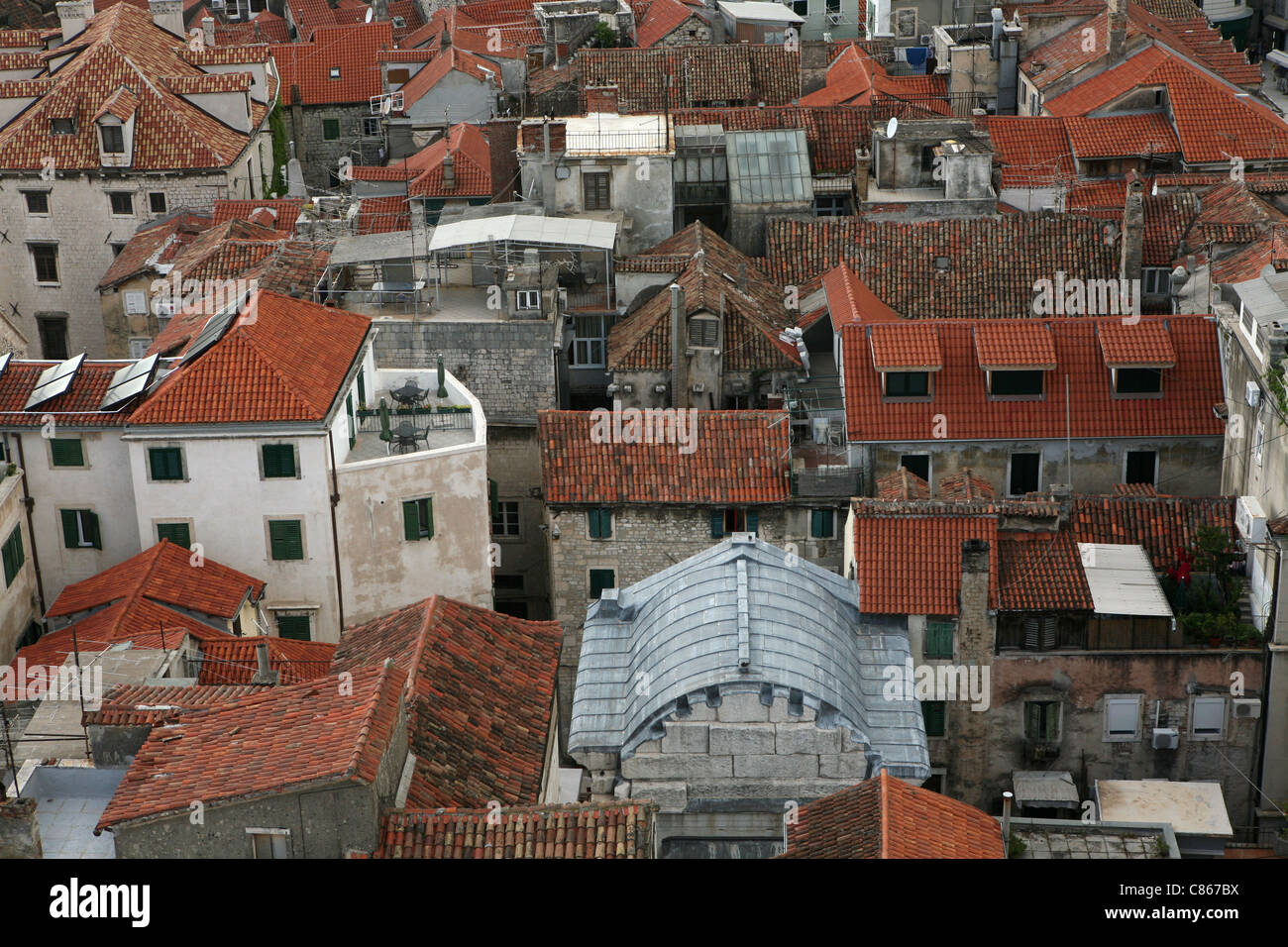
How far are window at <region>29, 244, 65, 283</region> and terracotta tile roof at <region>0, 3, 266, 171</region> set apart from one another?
310cm

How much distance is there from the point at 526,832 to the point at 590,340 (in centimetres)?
2868

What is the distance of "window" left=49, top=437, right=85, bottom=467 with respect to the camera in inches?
1681

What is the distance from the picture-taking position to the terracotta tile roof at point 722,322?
51.2 m

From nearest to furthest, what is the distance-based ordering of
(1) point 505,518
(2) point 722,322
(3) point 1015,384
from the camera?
(3) point 1015,384
(1) point 505,518
(2) point 722,322

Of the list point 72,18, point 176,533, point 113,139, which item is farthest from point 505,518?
point 72,18

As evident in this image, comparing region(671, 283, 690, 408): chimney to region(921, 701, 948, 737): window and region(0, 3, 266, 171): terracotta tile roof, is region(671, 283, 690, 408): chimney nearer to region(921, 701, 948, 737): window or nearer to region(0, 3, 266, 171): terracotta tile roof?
region(921, 701, 948, 737): window

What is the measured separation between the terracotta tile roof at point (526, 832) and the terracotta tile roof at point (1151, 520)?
58.1 feet

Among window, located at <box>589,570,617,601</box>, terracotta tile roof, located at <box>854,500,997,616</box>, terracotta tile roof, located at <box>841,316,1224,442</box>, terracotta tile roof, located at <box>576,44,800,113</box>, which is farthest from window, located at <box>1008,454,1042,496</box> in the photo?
terracotta tile roof, located at <box>576,44,800,113</box>

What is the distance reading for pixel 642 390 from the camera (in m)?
51.7

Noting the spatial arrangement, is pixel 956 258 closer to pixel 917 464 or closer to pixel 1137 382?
pixel 1137 382

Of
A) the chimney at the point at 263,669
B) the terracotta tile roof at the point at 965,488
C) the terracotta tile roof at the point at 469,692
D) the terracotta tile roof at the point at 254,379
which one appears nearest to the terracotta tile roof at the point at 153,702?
the chimney at the point at 263,669

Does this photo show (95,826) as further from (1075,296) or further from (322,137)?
(322,137)

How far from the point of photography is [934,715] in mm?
39031

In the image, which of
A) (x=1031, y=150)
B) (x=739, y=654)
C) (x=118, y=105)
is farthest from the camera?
(x=1031, y=150)
